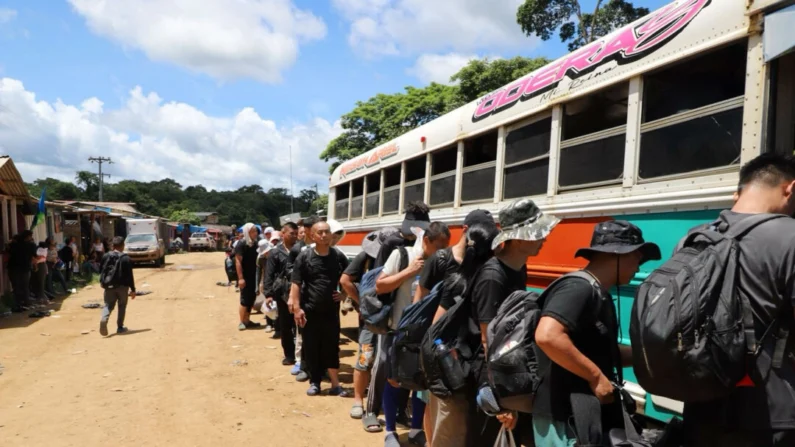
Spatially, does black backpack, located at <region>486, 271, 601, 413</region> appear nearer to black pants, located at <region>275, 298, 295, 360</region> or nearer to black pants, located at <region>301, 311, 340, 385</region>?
black pants, located at <region>301, 311, 340, 385</region>

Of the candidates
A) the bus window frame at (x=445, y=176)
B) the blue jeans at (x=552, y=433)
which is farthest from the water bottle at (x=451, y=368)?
the bus window frame at (x=445, y=176)

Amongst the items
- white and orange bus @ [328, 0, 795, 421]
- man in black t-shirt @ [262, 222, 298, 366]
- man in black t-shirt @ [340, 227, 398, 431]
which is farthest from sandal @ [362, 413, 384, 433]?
man in black t-shirt @ [262, 222, 298, 366]

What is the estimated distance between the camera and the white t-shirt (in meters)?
3.88

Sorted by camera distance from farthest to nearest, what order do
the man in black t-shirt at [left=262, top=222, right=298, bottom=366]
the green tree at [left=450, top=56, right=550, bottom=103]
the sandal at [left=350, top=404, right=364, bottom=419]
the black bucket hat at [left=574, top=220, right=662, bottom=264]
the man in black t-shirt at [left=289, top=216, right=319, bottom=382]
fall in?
the green tree at [left=450, top=56, right=550, bottom=103]
the man in black t-shirt at [left=262, top=222, right=298, bottom=366]
the man in black t-shirt at [left=289, top=216, right=319, bottom=382]
the sandal at [left=350, top=404, right=364, bottom=419]
the black bucket hat at [left=574, top=220, right=662, bottom=264]

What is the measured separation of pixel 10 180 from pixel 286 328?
404 inches

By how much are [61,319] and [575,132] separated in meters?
10.8

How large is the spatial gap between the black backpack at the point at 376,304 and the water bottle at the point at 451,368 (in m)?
1.35

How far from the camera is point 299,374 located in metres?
5.99

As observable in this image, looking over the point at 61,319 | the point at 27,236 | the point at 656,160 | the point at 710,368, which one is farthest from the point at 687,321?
the point at 27,236

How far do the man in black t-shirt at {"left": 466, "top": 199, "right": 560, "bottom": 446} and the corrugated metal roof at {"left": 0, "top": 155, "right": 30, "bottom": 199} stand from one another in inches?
510

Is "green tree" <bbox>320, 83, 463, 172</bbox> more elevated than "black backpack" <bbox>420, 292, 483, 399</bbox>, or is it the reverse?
"green tree" <bbox>320, 83, 463, 172</bbox>

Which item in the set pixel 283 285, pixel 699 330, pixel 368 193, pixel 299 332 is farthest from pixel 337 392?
pixel 699 330

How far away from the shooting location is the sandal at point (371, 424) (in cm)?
439

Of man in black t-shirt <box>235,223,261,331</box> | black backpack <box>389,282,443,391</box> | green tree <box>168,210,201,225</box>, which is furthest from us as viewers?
green tree <box>168,210,201,225</box>
